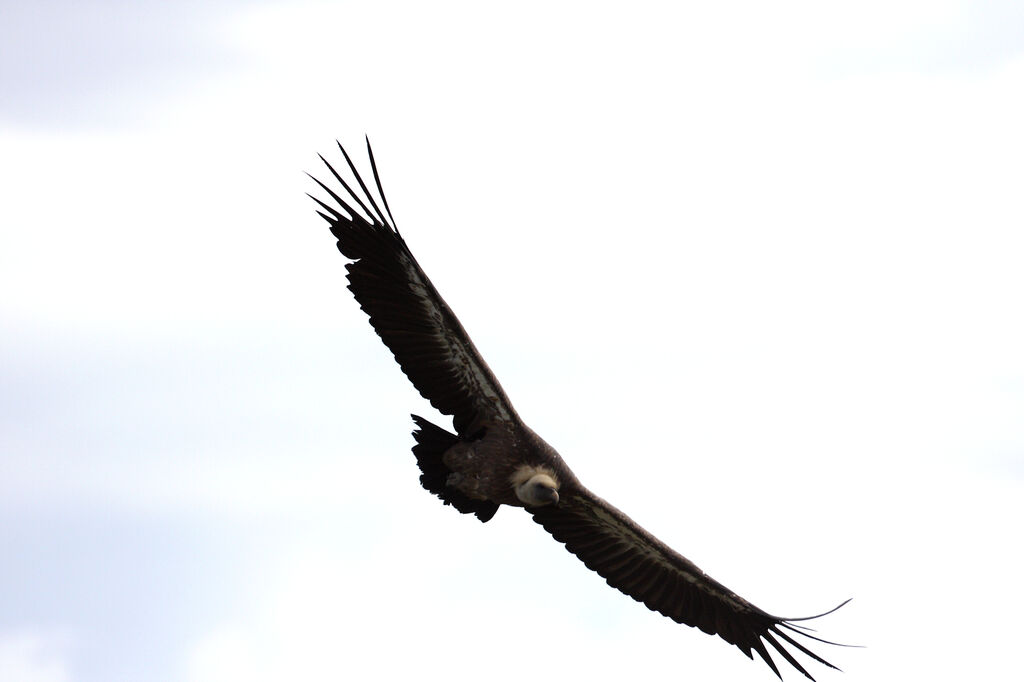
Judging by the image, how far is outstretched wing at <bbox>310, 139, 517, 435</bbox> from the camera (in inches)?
547

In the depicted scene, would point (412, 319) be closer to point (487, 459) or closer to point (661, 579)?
point (487, 459)

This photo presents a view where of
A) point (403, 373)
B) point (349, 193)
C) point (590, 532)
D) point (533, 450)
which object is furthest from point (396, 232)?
point (590, 532)

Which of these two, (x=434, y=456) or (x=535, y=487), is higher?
(x=535, y=487)

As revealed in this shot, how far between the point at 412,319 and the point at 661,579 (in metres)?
4.32

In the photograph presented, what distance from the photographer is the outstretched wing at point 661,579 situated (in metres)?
16.1

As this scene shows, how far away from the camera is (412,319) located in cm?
1419

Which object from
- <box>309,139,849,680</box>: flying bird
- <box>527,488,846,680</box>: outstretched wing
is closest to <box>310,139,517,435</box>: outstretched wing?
<box>309,139,849,680</box>: flying bird

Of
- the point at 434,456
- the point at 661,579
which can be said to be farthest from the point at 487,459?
the point at 661,579

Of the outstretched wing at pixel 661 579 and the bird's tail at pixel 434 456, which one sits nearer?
the bird's tail at pixel 434 456

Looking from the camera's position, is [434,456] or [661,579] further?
[661,579]

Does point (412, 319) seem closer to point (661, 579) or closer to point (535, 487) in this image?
point (535, 487)

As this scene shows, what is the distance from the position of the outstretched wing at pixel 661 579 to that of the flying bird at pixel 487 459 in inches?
0.4

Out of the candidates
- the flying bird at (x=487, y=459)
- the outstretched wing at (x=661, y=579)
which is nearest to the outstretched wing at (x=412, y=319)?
the flying bird at (x=487, y=459)

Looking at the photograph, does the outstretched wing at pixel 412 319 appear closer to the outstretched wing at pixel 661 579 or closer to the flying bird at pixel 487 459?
the flying bird at pixel 487 459
